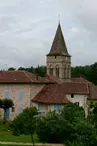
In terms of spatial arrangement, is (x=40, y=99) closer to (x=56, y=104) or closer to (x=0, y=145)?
(x=56, y=104)

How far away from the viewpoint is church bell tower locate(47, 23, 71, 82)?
285 feet

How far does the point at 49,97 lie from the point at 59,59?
3371 centimetres

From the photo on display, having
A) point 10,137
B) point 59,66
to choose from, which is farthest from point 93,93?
point 59,66

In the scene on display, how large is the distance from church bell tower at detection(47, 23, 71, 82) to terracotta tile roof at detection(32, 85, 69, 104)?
30.2m

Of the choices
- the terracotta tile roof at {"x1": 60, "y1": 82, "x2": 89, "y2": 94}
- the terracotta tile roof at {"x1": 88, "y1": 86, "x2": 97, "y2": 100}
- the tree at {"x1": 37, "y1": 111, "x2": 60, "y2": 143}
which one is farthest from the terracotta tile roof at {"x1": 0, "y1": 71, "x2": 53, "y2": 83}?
the tree at {"x1": 37, "y1": 111, "x2": 60, "y2": 143}

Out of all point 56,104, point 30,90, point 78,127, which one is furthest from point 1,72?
point 78,127

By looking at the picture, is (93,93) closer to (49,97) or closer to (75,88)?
(75,88)

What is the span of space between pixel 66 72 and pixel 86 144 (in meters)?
69.2

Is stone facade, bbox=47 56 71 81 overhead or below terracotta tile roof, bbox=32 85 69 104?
overhead

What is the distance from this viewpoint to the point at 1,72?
59.2m

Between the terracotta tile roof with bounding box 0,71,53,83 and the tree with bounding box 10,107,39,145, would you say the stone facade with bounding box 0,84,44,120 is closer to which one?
the terracotta tile roof with bounding box 0,71,53,83

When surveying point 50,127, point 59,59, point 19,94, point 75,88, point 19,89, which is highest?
point 59,59

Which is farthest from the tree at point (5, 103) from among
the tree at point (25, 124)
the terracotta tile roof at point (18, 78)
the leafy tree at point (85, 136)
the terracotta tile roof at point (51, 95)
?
the leafy tree at point (85, 136)

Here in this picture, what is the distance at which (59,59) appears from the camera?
287 feet
